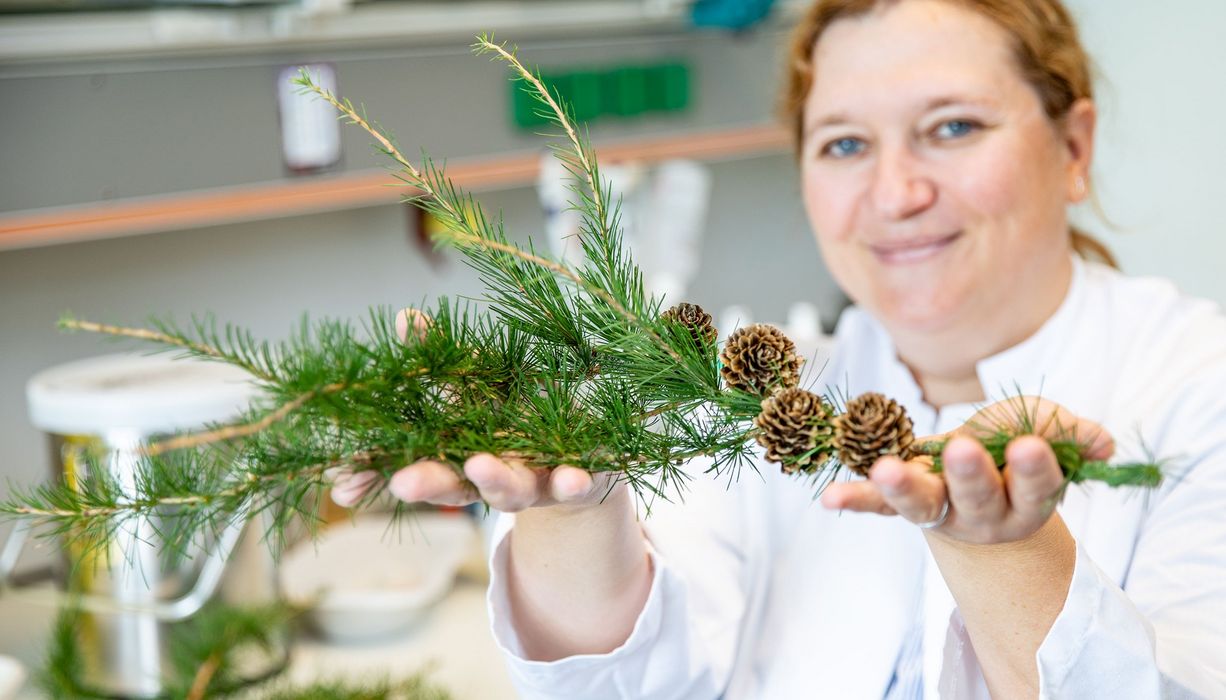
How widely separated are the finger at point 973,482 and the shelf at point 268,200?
2.06ft

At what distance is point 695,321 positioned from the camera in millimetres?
520

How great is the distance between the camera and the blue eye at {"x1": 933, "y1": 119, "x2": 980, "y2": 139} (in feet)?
2.89

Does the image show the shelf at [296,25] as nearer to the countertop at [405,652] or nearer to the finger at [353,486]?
the countertop at [405,652]

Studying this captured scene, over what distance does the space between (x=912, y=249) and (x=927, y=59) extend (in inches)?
6.0

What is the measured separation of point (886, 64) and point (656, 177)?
99cm

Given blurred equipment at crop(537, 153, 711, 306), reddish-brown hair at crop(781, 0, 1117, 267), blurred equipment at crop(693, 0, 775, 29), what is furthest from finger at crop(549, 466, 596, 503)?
blurred equipment at crop(693, 0, 775, 29)

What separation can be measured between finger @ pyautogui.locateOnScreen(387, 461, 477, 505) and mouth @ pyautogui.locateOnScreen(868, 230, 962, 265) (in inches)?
21.5

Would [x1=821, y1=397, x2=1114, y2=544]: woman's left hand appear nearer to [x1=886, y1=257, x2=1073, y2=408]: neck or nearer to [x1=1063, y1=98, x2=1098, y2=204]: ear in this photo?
[x1=886, y1=257, x2=1073, y2=408]: neck

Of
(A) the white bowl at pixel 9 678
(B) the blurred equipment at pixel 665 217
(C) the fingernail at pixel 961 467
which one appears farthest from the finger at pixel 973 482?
(B) the blurred equipment at pixel 665 217

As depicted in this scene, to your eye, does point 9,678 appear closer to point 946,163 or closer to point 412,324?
point 412,324

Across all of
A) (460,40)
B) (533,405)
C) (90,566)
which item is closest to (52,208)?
(90,566)

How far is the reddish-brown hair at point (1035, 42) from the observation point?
0.89 m

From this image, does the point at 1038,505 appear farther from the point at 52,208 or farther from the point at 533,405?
the point at 52,208

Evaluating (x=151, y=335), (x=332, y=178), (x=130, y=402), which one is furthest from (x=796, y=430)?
(x=332, y=178)
